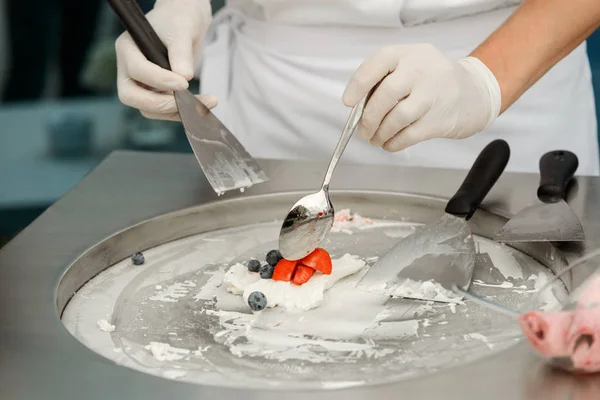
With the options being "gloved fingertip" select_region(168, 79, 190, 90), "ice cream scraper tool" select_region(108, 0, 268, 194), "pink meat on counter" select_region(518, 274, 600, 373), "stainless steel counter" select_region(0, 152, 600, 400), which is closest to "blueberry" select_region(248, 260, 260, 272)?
"ice cream scraper tool" select_region(108, 0, 268, 194)

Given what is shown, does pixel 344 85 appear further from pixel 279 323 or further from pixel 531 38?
pixel 279 323

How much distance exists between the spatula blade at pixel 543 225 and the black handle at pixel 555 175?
35 millimetres

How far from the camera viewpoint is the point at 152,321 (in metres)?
1.11

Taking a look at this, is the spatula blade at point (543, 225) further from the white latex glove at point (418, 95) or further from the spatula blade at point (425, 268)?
the white latex glove at point (418, 95)

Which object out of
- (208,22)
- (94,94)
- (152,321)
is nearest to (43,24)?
(94,94)

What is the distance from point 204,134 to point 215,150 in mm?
37

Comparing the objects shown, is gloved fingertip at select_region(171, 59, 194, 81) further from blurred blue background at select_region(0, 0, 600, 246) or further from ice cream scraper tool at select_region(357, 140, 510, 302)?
blurred blue background at select_region(0, 0, 600, 246)

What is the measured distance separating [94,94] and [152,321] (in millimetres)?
2410

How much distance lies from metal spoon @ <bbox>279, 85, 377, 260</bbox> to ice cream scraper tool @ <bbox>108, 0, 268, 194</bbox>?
154mm

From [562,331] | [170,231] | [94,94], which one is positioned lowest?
[94,94]

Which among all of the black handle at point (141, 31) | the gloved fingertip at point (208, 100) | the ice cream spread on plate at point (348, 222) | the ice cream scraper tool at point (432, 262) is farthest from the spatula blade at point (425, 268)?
the black handle at point (141, 31)

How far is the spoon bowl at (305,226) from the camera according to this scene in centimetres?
122

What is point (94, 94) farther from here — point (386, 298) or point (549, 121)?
point (386, 298)

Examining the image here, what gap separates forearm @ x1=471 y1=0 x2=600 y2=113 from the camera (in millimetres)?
1454
